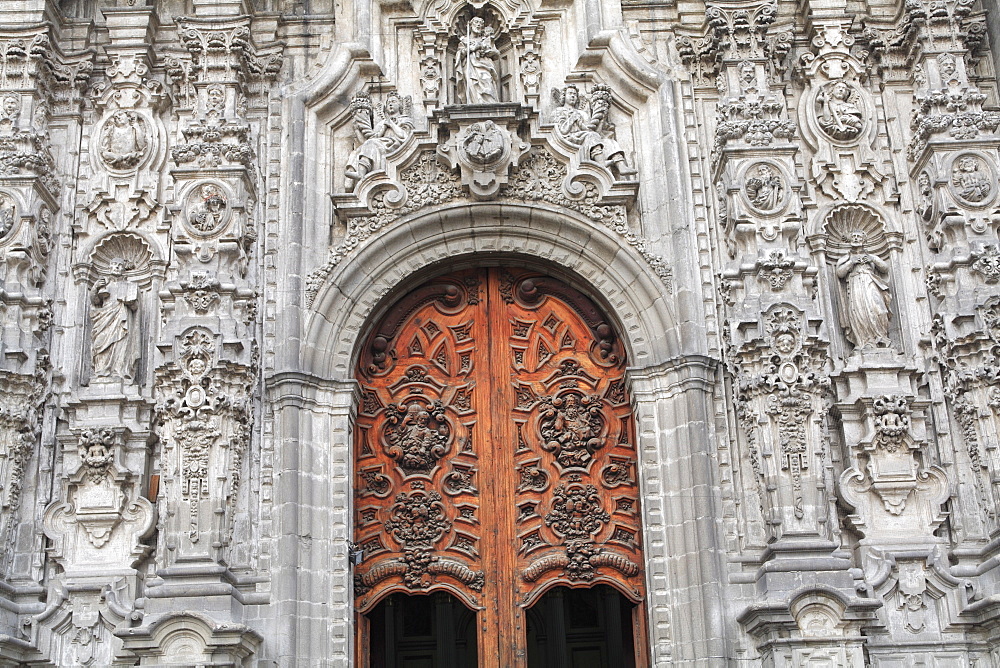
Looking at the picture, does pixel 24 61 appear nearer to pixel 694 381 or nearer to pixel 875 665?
pixel 694 381

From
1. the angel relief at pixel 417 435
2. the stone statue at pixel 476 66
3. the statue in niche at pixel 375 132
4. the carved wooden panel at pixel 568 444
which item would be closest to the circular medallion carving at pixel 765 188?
the carved wooden panel at pixel 568 444

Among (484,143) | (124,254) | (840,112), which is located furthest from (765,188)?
(124,254)

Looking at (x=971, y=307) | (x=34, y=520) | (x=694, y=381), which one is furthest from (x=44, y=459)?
(x=971, y=307)

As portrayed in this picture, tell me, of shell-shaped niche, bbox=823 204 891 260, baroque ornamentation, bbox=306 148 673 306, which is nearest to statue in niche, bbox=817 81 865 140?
shell-shaped niche, bbox=823 204 891 260

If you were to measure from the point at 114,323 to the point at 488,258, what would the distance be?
3.59 meters

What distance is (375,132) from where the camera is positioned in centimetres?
1212

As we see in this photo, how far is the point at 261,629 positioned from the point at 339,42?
582 cm

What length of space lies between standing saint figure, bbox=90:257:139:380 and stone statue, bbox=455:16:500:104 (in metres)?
3.74

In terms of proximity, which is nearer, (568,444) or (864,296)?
(864,296)

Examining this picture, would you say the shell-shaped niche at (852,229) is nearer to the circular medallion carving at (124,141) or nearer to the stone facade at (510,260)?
the stone facade at (510,260)

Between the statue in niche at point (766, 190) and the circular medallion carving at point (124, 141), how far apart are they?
5.83 m

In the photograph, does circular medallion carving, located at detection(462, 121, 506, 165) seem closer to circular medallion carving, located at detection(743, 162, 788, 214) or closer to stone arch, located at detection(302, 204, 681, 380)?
stone arch, located at detection(302, 204, 681, 380)

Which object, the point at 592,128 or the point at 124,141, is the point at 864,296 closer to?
the point at 592,128

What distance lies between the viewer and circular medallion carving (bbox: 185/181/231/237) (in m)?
11.3
